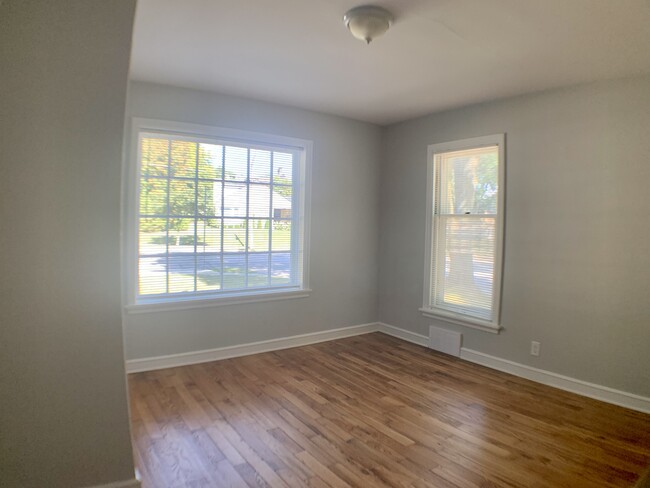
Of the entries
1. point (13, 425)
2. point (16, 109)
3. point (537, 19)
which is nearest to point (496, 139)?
point (537, 19)

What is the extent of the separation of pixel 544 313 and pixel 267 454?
2613mm

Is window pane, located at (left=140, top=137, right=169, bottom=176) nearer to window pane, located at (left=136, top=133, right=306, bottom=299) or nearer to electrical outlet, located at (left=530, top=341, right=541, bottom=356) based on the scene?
window pane, located at (left=136, top=133, right=306, bottom=299)

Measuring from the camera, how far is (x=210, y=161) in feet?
12.3

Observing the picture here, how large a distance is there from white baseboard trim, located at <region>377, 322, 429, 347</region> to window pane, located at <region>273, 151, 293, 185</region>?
217cm

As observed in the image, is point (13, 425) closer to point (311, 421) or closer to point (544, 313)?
point (311, 421)

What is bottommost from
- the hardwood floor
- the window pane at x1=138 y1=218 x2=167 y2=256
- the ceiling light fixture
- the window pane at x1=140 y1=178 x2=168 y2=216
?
the hardwood floor

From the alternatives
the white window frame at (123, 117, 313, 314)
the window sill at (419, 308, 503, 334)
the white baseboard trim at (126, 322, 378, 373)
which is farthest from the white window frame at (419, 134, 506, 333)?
the white window frame at (123, 117, 313, 314)

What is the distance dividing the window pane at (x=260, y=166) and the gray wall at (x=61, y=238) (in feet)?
7.86

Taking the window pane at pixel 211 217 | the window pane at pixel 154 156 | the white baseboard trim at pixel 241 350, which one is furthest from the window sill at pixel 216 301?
the window pane at pixel 154 156

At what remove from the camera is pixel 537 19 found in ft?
7.20

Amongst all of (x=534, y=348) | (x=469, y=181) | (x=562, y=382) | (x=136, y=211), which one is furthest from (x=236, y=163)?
(x=562, y=382)

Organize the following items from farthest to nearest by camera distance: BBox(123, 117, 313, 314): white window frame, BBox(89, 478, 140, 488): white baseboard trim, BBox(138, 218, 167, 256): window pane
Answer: BBox(138, 218, 167, 256): window pane, BBox(123, 117, 313, 314): white window frame, BBox(89, 478, 140, 488): white baseboard trim

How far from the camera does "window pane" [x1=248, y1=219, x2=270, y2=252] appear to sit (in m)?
4.00

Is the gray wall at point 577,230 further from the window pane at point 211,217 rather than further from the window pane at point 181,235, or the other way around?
the window pane at point 181,235
